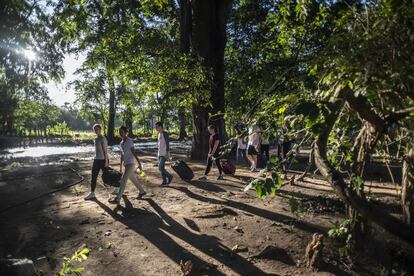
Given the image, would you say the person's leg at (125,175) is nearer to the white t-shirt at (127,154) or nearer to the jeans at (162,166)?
the white t-shirt at (127,154)

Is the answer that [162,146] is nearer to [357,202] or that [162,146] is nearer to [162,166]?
[162,166]

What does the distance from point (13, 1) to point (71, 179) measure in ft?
34.2

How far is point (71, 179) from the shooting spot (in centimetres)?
1415

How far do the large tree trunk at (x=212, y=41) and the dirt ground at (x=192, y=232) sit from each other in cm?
578

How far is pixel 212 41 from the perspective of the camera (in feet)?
53.4

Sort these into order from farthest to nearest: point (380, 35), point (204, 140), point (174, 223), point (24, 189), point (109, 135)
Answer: point (109, 135) → point (204, 140) → point (24, 189) → point (174, 223) → point (380, 35)

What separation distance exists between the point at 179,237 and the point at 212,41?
11.4 m

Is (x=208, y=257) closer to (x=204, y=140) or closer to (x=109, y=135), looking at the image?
(x=204, y=140)

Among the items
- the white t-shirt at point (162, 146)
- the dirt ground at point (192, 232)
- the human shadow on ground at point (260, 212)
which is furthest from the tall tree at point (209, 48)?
the human shadow on ground at point (260, 212)

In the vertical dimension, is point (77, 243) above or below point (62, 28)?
below

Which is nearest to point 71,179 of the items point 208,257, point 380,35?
point 208,257

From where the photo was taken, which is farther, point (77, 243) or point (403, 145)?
point (77, 243)

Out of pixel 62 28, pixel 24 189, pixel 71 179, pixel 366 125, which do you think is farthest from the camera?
pixel 62 28

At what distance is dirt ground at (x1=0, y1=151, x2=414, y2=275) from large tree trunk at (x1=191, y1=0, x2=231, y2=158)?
19.0 ft
